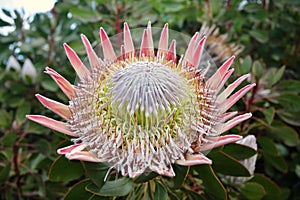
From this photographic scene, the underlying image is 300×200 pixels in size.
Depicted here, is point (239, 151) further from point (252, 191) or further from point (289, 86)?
point (289, 86)

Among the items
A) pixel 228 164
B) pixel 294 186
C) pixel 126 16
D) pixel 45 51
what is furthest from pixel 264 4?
pixel 228 164

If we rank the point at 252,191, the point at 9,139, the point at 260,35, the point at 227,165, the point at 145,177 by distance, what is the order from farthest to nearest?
the point at 260,35, the point at 9,139, the point at 252,191, the point at 227,165, the point at 145,177

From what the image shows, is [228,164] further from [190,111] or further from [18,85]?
[18,85]

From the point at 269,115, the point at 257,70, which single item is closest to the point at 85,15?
the point at 257,70

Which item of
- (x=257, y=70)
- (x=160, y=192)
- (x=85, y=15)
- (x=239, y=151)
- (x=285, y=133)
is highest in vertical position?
(x=85, y=15)

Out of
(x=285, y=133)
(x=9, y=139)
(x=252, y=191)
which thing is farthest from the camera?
(x=285, y=133)

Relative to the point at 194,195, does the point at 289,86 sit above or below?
above
